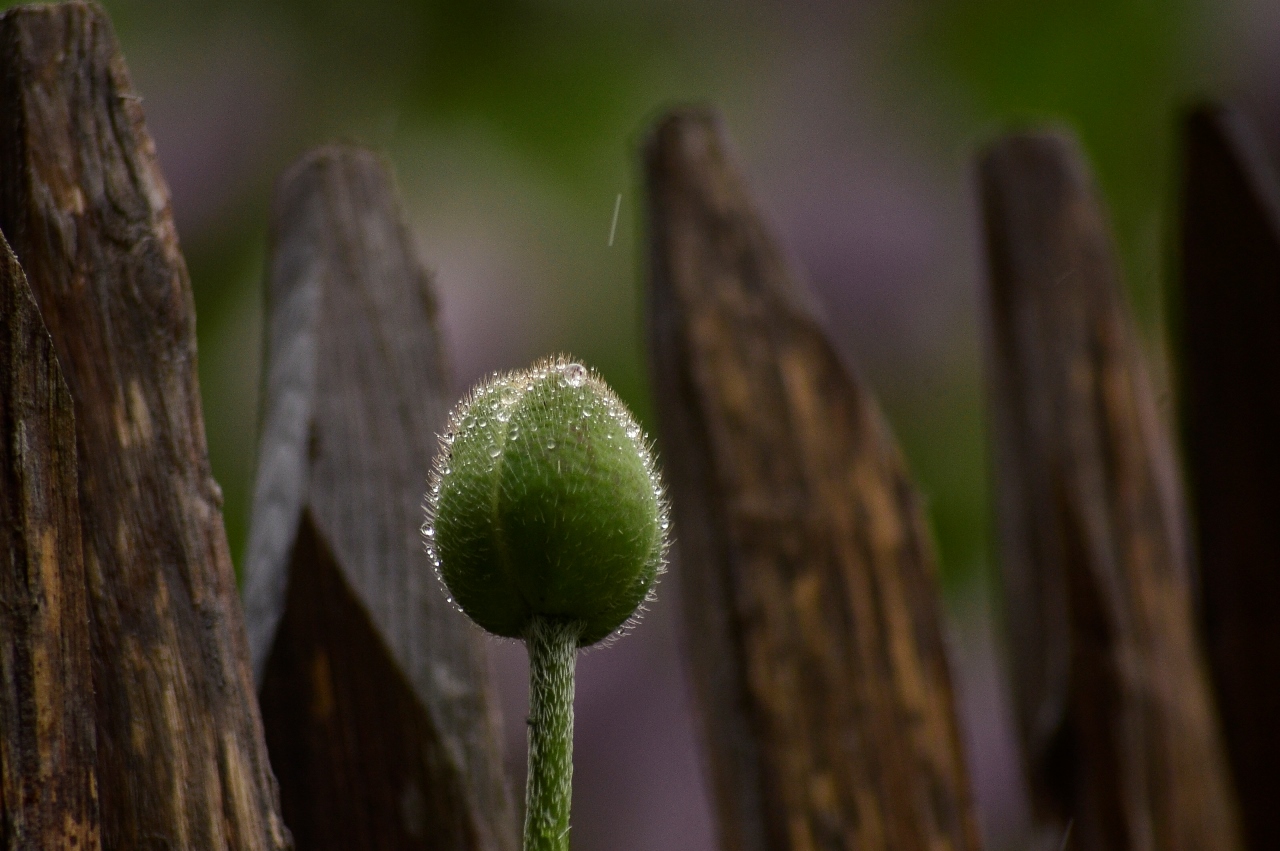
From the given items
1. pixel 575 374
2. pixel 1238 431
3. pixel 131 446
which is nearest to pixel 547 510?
pixel 575 374

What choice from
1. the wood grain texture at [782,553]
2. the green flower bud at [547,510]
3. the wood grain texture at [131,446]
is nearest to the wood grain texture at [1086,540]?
the wood grain texture at [782,553]

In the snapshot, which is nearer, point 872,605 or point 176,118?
point 872,605

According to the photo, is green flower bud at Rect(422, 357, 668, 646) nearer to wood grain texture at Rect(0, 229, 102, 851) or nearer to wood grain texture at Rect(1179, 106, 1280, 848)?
wood grain texture at Rect(0, 229, 102, 851)

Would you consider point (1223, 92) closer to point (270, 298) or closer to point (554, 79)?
point (554, 79)

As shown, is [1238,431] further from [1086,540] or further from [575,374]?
[575,374]

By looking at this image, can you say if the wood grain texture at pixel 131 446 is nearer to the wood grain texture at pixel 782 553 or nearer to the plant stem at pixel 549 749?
the plant stem at pixel 549 749

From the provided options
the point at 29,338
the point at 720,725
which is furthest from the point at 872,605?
the point at 29,338

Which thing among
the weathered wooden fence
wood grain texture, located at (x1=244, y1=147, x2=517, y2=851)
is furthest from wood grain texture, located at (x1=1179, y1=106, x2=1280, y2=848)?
wood grain texture, located at (x1=244, y1=147, x2=517, y2=851)
